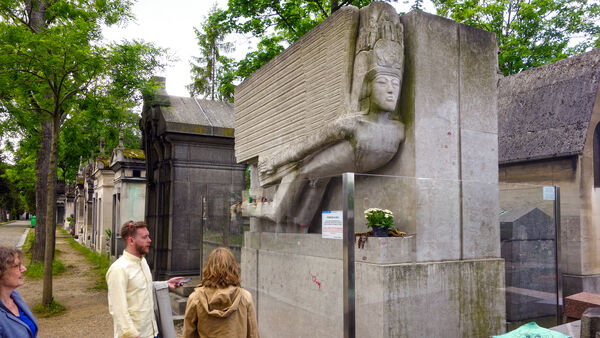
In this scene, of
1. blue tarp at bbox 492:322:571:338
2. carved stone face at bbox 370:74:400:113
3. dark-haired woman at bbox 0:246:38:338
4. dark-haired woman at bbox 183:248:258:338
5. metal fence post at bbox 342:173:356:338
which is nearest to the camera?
dark-haired woman at bbox 0:246:38:338

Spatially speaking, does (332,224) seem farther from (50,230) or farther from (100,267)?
(100,267)

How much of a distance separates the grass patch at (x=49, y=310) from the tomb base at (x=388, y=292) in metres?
5.98

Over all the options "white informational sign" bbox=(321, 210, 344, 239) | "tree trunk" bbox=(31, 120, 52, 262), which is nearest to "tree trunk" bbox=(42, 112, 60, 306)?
"tree trunk" bbox=(31, 120, 52, 262)

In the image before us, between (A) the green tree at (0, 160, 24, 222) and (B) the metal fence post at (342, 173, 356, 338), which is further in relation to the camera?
(A) the green tree at (0, 160, 24, 222)

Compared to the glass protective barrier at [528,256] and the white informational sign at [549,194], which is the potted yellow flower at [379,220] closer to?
the glass protective barrier at [528,256]

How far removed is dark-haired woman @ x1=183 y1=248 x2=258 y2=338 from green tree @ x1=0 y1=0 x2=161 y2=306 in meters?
7.64

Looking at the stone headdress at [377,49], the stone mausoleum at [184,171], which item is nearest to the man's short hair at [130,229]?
the stone headdress at [377,49]

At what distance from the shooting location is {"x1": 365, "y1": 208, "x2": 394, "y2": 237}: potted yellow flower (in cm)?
489

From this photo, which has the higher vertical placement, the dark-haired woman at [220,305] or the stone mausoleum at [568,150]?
the stone mausoleum at [568,150]

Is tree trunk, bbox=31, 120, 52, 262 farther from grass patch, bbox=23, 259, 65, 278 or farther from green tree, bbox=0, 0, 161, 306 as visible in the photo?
green tree, bbox=0, 0, 161, 306

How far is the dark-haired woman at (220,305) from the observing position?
3354 millimetres

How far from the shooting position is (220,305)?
3.37 m

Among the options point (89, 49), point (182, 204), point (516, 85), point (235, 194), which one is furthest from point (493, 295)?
point (89, 49)

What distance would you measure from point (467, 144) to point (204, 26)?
25.9m
